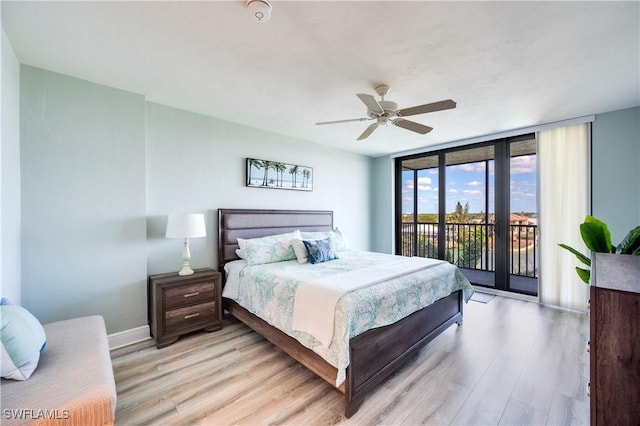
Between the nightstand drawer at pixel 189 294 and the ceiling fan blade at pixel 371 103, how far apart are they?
2.42m

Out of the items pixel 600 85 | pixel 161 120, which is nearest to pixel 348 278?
pixel 161 120

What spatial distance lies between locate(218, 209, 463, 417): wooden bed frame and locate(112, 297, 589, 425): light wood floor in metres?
0.14

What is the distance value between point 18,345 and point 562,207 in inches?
211

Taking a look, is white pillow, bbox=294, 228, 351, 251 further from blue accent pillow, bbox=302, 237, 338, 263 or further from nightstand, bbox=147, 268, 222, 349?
nightstand, bbox=147, 268, 222, 349

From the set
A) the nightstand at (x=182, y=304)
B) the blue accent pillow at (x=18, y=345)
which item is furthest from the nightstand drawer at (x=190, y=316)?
the blue accent pillow at (x=18, y=345)

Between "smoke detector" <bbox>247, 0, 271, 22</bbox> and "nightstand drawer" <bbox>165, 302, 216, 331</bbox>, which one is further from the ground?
"smoke detector" <bbox>247, 0, 271, 22</bbox>

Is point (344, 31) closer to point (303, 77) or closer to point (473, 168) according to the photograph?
point (303, 77)

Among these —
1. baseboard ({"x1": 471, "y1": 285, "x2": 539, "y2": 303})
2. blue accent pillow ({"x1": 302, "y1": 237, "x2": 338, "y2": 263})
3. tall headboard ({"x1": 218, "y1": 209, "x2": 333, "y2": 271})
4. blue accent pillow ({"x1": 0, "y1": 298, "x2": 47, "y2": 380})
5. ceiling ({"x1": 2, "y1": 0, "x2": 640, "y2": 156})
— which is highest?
ceiling ({"x1": 2, "y1": 0, "x2": 640, "y2": 156})

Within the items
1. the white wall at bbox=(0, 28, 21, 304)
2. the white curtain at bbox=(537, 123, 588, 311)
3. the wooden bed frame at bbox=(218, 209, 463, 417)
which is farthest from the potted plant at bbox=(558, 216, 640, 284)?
the white wall at bbox=(0, 28, 21, 304)

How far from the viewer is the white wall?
72.0 inches

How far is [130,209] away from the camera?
2740mm

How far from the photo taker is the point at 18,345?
1.30 meters

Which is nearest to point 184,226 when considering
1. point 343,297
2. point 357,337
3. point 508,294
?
point 343,297

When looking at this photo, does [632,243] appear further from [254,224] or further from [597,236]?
[254,224]
